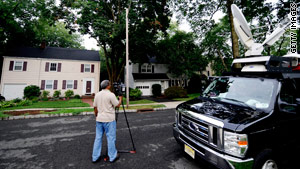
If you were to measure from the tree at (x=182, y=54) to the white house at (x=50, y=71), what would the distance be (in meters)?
11.5

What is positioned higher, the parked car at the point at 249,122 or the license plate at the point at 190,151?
the parked car at the point at 249,122

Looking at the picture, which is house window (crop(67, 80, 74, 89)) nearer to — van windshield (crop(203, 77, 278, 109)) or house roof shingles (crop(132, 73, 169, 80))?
house roof shingles (crop(132, 73, 169, 80))

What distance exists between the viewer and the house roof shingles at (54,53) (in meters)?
16.5

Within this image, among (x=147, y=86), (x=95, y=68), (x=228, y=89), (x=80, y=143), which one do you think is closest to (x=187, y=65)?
(x=147, y=86)

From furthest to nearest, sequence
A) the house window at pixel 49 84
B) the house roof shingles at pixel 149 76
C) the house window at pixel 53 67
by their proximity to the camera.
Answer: the house roof shingles at pixel 149 76, the house window at pixel 53 67, the house window at pixel 49 84

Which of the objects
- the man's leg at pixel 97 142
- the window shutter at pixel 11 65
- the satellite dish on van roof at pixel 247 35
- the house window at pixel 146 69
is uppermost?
the house window at pixel 146 69

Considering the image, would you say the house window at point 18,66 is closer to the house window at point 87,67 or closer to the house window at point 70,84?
the house window at point 70,84

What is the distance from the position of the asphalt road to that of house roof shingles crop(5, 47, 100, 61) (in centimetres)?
1654

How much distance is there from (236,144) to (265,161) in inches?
25.4

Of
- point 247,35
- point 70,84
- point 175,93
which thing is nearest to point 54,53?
point 70,84

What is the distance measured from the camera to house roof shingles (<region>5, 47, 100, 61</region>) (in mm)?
16516

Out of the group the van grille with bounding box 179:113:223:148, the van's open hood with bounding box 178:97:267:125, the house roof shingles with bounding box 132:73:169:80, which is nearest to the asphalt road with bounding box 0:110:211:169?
the van grille with bounding box 179:113:223:148

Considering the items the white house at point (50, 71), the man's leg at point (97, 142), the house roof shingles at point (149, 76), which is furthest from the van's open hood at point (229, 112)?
the white house at point (50, 71)

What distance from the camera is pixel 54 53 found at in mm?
18422
